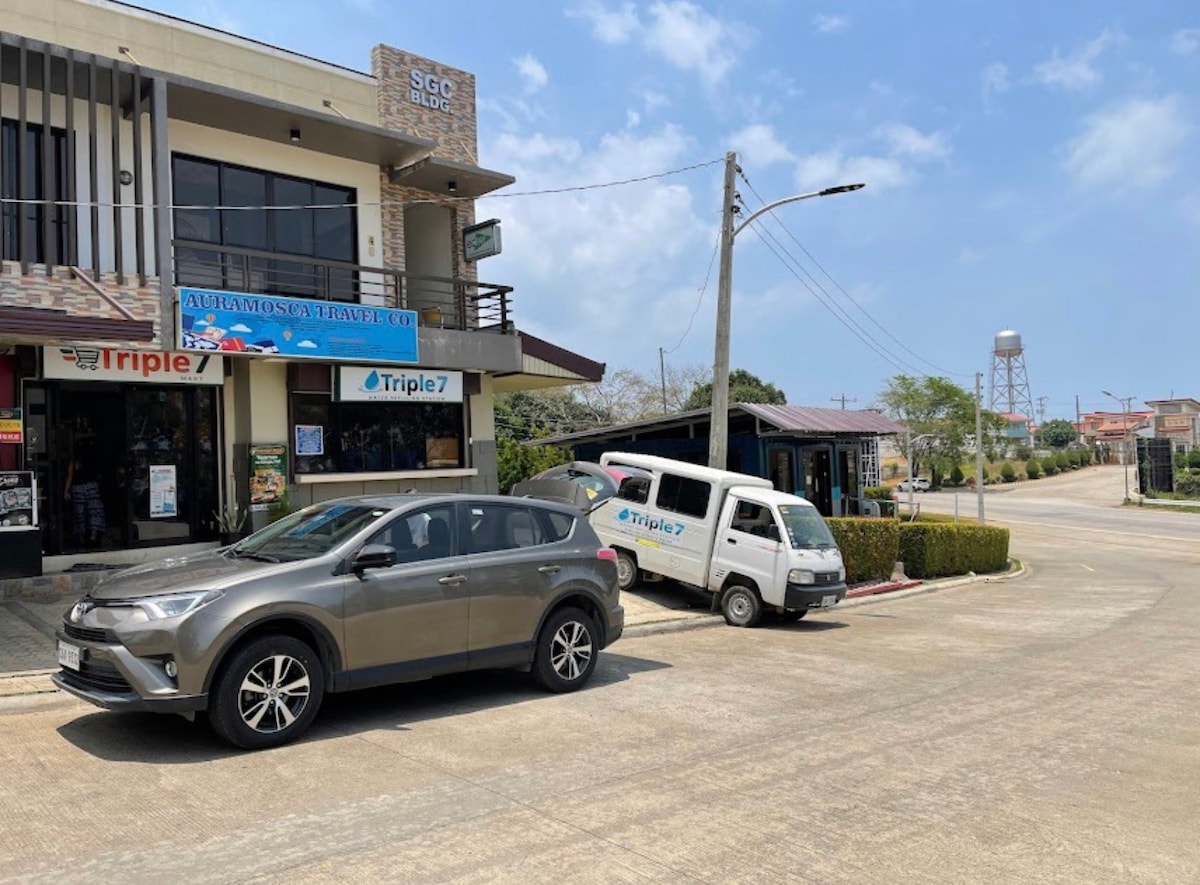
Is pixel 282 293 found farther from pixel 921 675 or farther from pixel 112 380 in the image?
pixel 921 675

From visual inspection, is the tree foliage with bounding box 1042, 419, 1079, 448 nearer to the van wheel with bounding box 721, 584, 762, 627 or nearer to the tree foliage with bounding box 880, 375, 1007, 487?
the tree foliage with bounding box 880, 375, 1007, 487

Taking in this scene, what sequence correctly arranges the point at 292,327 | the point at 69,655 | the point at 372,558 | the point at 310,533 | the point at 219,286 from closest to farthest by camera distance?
1. the point at 69,655
2. the point at 372,558
3. the point at 310,533
4. the point at 292,327
5. the point at 219,286

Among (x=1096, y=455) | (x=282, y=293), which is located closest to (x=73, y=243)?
(x=282, y=293)

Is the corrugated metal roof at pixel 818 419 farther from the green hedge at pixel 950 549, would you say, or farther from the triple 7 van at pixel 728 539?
the triple 7 van at pixel 728 539

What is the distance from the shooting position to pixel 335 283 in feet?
52.2

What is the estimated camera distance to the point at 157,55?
1425 centimetres

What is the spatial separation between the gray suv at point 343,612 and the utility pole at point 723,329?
782cm

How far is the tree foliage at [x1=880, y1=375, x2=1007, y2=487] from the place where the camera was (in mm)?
75812

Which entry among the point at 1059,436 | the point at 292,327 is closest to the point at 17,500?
the point at 292,327

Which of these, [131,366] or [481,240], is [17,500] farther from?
[481,240]

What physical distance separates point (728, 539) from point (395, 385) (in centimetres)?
613

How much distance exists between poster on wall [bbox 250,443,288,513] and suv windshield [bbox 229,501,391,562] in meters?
7.04

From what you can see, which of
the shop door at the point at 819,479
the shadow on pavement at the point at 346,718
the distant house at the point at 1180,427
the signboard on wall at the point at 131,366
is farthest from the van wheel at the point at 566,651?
the distant house at the point at 1180,427

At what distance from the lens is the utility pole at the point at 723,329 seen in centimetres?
1591
